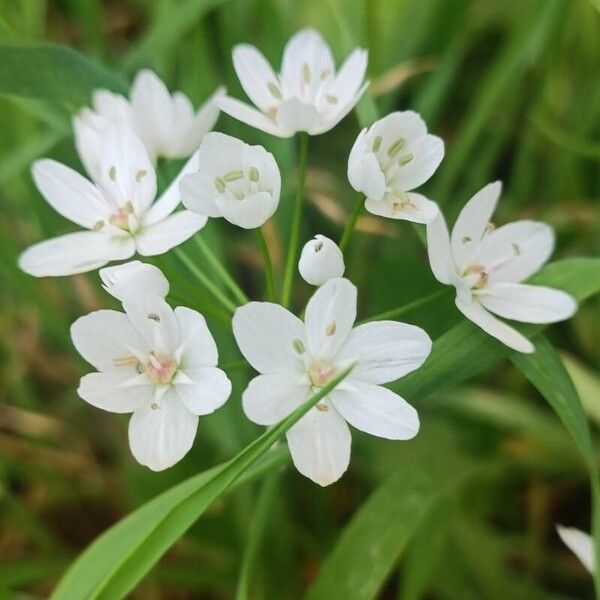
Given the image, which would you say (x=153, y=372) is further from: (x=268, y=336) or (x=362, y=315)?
(x=362, y=315)

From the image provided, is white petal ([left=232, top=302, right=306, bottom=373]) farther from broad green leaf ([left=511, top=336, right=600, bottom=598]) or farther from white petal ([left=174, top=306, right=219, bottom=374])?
broad green leaf ([left=511, top=336, right=600, bottom=598])

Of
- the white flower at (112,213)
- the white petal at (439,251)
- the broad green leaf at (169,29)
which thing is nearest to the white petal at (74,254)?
the white flower at (112,213)

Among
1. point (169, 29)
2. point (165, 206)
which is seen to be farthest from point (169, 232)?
point (169, 29)

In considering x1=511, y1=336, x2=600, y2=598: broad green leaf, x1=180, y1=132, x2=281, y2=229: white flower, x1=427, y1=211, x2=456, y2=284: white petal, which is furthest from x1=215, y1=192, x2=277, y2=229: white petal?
x1=511, y1=336, x2=600, y2=598: broad green leaf

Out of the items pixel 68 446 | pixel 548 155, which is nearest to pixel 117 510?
pixel 68 446

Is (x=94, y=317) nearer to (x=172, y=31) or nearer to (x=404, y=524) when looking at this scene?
(x=404, y=524)

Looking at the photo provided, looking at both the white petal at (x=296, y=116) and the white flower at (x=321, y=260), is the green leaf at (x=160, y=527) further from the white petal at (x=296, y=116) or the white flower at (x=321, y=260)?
the white petal at (x=296, y=116)

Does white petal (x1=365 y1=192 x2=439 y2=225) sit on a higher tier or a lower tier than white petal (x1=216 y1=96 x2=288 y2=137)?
lower
